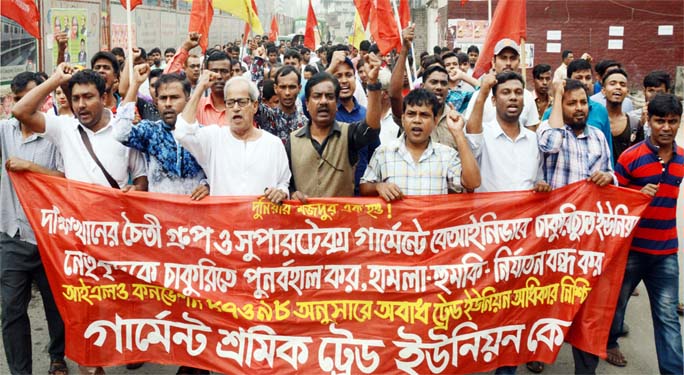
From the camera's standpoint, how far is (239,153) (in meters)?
4.21

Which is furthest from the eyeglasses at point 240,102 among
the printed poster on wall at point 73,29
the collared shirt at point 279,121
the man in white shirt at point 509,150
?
the printed poster on wall at point 73,29

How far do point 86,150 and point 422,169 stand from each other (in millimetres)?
2052

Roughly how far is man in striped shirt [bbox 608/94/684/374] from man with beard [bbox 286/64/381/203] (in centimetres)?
172

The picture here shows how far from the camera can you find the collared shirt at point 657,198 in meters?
4.36

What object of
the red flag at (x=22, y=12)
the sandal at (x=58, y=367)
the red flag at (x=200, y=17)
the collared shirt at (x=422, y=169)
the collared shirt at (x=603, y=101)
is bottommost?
the sandal at (x=58, y=367)

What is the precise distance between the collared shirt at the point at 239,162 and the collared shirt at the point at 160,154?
0.57 feet

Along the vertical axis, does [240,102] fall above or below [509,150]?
above

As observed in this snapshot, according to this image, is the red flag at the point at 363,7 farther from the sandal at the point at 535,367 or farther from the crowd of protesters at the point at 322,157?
the sandal at the point at 535,367

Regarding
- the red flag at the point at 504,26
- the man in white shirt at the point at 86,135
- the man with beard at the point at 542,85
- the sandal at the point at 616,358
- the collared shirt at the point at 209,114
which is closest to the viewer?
the man in white shirt at the point at 86,135

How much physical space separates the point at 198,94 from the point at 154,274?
1103mm

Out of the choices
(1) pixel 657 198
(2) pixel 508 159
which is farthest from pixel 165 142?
(1) pixel 657 198

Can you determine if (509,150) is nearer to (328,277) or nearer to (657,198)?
(657,198)

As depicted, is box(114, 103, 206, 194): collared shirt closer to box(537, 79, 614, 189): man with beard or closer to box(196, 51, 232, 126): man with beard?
box(196, 51, 232, 126): man with beard

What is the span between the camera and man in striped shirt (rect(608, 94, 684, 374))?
434 cm
